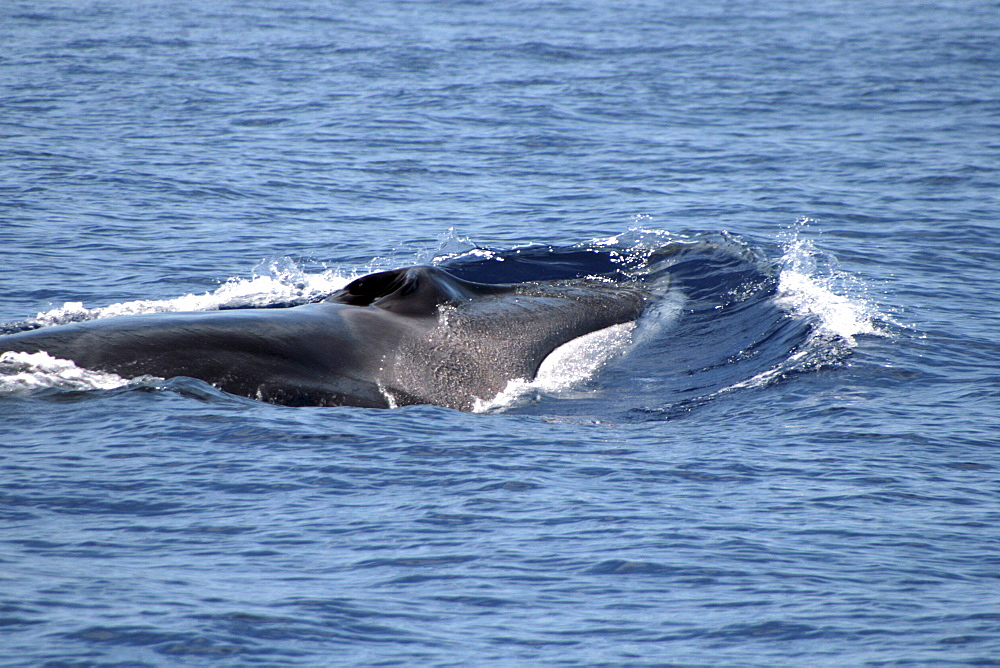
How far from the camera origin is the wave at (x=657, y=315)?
11281 millimetres

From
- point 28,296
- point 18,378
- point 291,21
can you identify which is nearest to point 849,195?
point 28,296

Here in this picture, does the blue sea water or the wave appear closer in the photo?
the blue sea water

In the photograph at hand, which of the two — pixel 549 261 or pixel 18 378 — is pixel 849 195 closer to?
pixel 549 261

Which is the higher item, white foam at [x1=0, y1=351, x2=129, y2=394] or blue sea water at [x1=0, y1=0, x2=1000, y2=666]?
white foam at [x1=0, y1=351, x2=129, y2=394]

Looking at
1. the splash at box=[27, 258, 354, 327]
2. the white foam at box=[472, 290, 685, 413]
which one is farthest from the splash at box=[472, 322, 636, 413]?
the splash at box=[27, 258, 354, 327]

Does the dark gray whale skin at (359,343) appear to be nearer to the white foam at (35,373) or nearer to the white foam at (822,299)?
the white foam at (35,373)

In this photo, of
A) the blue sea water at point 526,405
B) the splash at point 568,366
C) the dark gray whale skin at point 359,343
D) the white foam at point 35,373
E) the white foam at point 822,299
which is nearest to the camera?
the blue sea water at point 526,405

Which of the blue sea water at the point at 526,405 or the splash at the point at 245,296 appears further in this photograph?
the splash at the point at 245,296

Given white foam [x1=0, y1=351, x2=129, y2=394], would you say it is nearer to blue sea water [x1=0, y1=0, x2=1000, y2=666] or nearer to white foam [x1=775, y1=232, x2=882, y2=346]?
blue sea water [x1=0, y1=0, x2=1000, y2=666]

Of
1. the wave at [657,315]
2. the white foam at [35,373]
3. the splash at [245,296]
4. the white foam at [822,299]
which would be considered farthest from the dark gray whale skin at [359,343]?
the white foam at [822,299]

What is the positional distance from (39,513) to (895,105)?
25.9m

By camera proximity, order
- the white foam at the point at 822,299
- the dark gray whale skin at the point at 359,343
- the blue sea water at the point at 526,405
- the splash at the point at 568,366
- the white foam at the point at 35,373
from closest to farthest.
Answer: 1. the blue sea water at the point at 526,405
2. the white foam at the point at 35,373
3. the dark gray whale skin at the point at 359,343
4. the splash at the point at 568,366
5. the white foam at the point at 822,299

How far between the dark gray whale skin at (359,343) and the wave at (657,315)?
0.59 ft

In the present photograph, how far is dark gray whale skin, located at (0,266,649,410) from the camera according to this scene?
9727 mm
